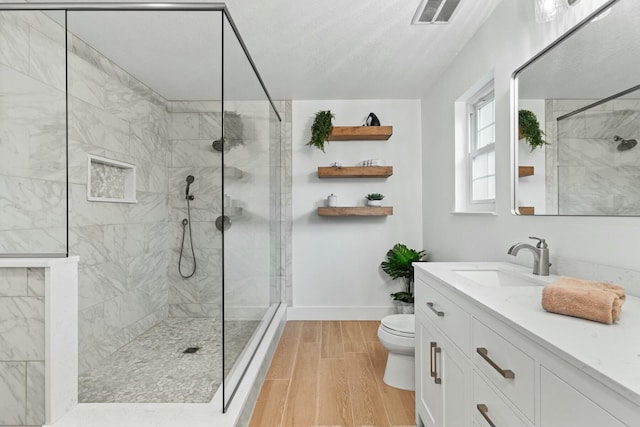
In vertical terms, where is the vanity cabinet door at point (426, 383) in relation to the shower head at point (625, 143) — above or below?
below

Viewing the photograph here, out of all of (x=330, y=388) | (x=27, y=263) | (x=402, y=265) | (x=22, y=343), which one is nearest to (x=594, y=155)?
(x=330, y=388)

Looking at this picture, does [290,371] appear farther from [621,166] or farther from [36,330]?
[621,166]

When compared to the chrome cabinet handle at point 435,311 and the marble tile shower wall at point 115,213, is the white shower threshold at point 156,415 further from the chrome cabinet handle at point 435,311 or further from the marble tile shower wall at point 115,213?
the chrome cabinet handle at point 435,311

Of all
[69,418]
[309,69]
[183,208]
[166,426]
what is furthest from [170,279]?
[309,69]

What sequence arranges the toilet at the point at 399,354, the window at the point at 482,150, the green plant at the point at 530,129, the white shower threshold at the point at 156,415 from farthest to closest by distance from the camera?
1. the window at the point at 482,150
2. the toilet at the point at 399,354
3. the green plant at the point at 530,129
4. the white shower threshold at the point at 156,415

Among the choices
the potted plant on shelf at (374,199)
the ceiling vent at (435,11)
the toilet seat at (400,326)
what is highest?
the ceiling vent at (435,11)

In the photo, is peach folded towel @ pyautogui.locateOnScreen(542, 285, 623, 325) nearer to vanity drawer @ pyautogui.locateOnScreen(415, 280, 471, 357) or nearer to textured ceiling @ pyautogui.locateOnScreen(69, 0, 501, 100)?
vanity drawer @ pyautogui.locateOnScreen(415, 280, 471, 357)

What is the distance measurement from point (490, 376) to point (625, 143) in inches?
37.2

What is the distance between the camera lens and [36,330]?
1.54 meters

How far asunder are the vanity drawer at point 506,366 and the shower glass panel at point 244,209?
1.19m

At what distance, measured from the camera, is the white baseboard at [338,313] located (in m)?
3.66

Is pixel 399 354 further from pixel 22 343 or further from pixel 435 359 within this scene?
pixel 22 343

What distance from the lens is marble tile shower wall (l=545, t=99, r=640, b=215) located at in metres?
1.17

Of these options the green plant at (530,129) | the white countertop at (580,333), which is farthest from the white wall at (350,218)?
the white countertop at (580,333)
